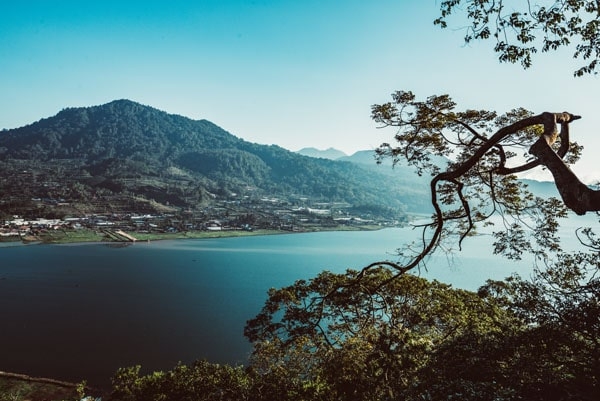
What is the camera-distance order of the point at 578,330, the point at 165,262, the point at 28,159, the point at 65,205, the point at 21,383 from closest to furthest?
the point at 578,330 → the point at 21,383 → the point at 165,262 → the point at 65,205 → the point at 28,159

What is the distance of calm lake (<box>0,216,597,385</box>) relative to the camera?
2320 cm

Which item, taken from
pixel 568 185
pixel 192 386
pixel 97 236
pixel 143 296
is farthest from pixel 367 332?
pixel 97 236

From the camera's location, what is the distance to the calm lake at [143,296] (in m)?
23.2

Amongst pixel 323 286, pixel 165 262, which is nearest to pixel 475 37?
pixel 323 286

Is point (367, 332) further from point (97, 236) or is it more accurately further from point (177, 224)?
point (177, 224)

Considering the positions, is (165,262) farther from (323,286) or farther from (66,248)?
(323,286)

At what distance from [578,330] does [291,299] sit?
7.77 m

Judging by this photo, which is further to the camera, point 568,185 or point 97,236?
point 97,236

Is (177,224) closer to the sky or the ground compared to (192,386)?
closer to the sky

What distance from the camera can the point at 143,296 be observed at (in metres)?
39.1

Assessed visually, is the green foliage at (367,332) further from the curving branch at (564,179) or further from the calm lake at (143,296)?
the curving branch at (564,179)

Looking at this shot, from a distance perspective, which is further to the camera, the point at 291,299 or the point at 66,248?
the point at 66,248

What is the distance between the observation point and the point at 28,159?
173 m

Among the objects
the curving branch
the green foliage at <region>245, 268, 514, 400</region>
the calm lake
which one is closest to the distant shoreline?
the calm lake
